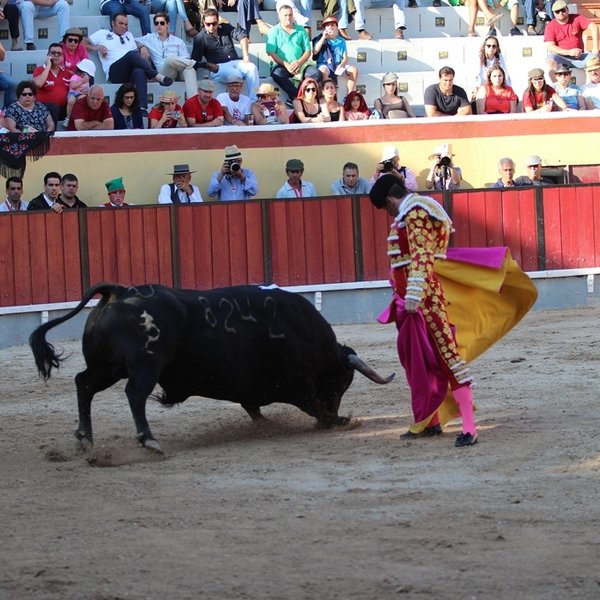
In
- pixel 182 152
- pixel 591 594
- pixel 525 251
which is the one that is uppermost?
pixel 182 152

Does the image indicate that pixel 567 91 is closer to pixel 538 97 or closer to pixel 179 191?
pixel 538 97

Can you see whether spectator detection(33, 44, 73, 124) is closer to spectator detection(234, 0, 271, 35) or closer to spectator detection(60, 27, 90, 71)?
spectator detection(60, 27, 90, 71)

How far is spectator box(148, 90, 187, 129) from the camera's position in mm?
12562

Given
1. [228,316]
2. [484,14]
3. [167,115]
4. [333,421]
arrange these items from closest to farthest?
[228,316]
[333,421]
[167,115]
[484,14]

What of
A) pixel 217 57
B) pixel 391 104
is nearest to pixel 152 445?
pixel 391 104

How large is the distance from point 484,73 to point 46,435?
810cm

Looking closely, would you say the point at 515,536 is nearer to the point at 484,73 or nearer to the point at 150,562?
the point at 150,562

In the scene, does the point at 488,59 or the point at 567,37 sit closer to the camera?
the point at 488,59

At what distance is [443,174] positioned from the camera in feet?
42.1

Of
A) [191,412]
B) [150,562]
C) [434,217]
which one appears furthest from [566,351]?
[150,562]

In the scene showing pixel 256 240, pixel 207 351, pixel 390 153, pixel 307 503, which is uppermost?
pixel 390 153

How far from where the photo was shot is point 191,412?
24.5ft

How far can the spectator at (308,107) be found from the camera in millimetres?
13062

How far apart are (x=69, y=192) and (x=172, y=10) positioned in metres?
3.19
